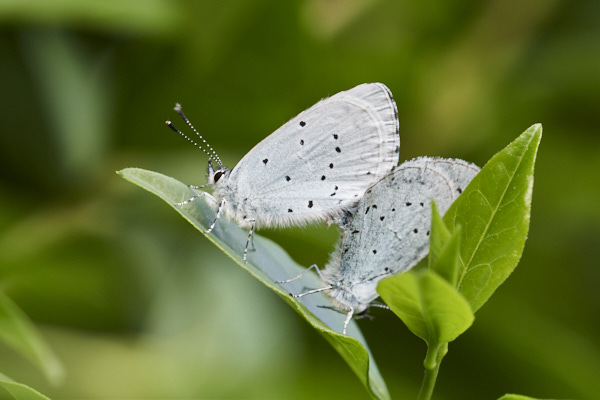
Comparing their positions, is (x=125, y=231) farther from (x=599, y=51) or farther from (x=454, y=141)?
(x=599, y=51)

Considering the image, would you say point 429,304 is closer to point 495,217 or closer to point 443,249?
point 443,249

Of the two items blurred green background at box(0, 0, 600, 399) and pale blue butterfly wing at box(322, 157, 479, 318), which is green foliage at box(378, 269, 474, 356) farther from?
blurred green background at box(0, 0, 600, 399)

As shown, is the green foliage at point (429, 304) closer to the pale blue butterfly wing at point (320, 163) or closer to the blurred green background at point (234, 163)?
the pale blue butterfly wing at point (320, 163)

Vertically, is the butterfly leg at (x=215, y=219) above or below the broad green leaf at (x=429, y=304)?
above

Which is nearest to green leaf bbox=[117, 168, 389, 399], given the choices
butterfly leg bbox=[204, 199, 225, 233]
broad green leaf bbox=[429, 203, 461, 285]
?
butterfly leg bbox=[204, 199, 225, 233]

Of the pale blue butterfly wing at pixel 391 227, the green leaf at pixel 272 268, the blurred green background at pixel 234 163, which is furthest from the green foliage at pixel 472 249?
the blurred green background at pixel 234 163

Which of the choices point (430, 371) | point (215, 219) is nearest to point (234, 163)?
point (215, 219)
